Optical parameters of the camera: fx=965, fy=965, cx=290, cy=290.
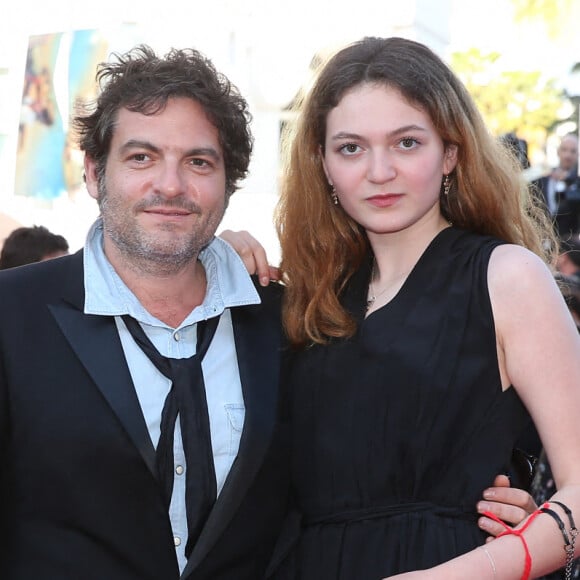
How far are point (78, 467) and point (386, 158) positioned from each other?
3.86ft

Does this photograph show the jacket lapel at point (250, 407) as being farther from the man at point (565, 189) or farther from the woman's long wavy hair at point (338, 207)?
the man at point (565, 189)

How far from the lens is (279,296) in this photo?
10.5 feet

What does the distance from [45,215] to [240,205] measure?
212 cm

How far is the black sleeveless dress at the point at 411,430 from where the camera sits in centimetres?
255

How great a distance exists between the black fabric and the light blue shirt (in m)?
0.02

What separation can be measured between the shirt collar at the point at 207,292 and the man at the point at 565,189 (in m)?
6.68

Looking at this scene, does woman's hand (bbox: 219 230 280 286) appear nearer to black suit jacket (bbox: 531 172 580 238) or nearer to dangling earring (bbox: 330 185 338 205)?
dangling earring (bbox: 330 185 338 205)

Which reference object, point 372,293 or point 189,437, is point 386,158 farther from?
point 189,437

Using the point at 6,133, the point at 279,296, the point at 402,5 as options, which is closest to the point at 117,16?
the point at 6,133

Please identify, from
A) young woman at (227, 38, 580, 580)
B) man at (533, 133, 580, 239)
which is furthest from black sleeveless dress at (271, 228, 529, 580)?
man at (533, 133, 580, 239)

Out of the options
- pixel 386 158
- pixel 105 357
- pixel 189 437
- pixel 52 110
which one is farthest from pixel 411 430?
pixel 52 110

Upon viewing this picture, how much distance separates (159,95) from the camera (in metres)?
3.00

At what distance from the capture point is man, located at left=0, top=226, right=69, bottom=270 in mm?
5566

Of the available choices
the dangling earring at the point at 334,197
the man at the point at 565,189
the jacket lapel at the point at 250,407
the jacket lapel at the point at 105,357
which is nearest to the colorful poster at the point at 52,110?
the man at the point at 565,189
